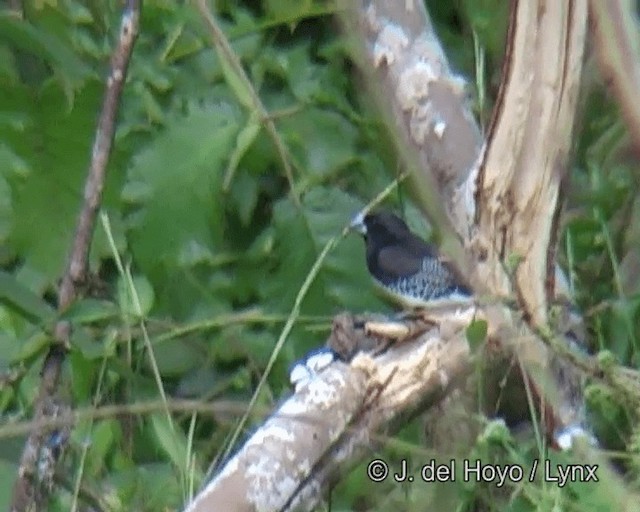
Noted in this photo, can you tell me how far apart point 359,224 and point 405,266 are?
10 centimetres

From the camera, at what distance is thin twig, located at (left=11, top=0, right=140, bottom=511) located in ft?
3.80

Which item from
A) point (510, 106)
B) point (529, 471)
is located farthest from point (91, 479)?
point (510, 106)

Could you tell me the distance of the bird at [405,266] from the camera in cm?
162

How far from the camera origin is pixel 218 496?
1.02 metres

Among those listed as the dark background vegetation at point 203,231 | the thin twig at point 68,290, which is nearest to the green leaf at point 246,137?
the dark background vegetation at point 203,231

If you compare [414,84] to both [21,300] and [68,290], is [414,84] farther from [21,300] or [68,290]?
[21,300]

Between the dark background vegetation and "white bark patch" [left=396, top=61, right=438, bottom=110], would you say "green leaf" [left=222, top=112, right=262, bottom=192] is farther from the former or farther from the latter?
"white bark patch" [left=396, top=61, right=438, bottom=110]

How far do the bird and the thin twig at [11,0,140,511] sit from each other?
0.49 meters

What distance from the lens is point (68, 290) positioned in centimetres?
120

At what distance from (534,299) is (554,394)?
0.56 ft

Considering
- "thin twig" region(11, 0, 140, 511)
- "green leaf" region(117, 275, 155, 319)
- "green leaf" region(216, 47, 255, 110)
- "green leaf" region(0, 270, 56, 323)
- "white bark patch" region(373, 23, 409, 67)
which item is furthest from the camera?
"white bark patch" region(373, 23, 409, 67)

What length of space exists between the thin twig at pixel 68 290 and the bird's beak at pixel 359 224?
0.55 m

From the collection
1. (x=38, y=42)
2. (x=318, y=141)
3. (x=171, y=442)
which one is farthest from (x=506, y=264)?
(x=318, y=141)

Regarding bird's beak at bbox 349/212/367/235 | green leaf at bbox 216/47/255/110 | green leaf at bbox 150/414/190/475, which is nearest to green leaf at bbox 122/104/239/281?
green leaf at bbox 216/47/255/110
